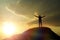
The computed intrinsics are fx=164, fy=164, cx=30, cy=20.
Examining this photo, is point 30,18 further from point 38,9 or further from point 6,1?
point 6,1

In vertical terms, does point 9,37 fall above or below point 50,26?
below

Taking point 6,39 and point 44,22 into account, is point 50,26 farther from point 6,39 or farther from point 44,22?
point 6,39

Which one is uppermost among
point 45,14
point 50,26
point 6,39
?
point 45,14

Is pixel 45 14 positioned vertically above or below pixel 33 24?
above

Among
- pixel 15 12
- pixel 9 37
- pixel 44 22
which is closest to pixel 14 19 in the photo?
pixel 15 12

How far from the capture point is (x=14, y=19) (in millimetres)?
2287

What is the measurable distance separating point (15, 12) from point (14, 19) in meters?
0.10

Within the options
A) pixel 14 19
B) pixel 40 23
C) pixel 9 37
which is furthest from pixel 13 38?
pixel 40 23

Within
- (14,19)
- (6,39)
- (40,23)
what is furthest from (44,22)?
(6,39)

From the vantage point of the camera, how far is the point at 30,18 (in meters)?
2.25

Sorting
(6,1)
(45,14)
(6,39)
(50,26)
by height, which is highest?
(6,1)

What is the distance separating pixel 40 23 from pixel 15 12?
0.38 metres

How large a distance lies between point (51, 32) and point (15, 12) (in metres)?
0.57

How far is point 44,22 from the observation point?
2.23m
